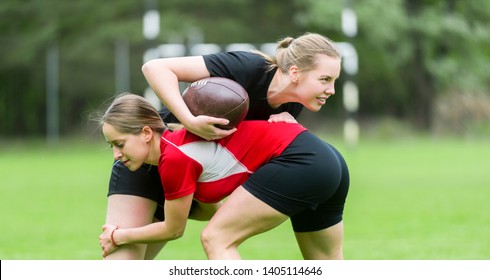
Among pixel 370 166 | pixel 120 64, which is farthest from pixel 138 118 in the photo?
pixel 120 64

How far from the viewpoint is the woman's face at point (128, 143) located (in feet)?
14.8

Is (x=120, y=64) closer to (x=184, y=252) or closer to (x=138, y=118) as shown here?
(x=184, y=252)

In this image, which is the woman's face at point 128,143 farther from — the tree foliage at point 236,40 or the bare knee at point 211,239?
the tree foliage at point 236,40

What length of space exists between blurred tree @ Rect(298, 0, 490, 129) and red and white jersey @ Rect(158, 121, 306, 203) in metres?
27.9

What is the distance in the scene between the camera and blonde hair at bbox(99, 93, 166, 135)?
4500 mm

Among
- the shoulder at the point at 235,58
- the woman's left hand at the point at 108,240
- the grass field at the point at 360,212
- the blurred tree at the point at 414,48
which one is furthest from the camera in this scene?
the blurred tree at the point at 414,48

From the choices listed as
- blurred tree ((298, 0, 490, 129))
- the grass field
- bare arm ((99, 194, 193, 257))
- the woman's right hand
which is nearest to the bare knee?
bare arm ((99, 194, 193, 257))

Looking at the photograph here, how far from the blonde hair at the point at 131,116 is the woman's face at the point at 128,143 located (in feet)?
0.07

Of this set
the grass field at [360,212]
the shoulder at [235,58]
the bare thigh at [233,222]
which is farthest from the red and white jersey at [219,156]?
the grass field at [360,212]

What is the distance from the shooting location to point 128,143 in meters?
4.52

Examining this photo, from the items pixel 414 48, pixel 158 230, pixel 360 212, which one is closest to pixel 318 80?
pixel 158 230

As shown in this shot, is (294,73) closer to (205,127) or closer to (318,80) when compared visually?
(318,80)

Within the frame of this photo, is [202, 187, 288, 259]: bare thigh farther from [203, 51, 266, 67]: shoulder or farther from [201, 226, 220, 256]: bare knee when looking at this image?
[203, 51, 266, 67]: shoulder
